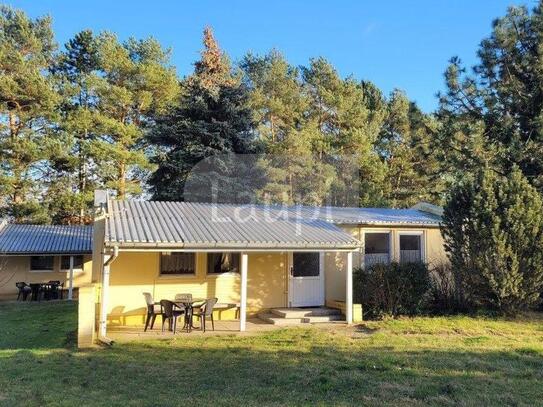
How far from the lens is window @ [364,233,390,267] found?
15664mm

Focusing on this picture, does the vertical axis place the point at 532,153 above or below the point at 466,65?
below

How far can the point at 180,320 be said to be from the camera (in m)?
13.2

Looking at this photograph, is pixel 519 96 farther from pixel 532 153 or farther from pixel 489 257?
pixel 489 257

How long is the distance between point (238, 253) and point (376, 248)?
4.81m

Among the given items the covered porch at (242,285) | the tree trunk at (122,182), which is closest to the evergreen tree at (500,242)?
the covered porch at (242,285)

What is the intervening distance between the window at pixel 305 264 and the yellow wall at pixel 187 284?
1.22ft

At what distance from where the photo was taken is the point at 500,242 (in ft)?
40.4

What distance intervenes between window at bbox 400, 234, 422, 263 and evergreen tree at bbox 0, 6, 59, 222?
2339 cm

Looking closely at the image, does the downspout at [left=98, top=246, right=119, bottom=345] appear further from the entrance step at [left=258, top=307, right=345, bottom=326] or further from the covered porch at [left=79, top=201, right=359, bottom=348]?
the entrance step at [left=258, top=307, right=345, bottom=326]

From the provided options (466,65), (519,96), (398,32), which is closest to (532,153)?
(519,96)

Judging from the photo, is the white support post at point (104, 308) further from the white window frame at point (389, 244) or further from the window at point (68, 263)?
the window at point (68, 263)

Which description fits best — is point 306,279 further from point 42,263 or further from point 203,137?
point 42,263

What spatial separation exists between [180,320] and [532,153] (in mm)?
12727

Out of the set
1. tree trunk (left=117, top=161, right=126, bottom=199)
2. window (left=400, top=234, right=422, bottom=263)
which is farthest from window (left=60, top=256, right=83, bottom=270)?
window (left=400, top=234, right=422, bottom=263)
